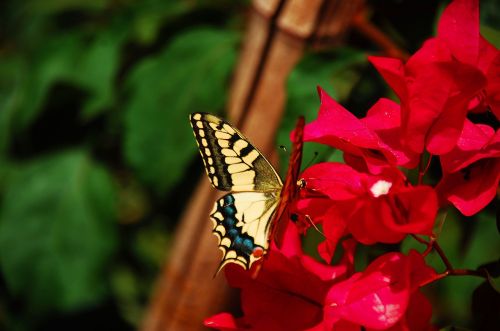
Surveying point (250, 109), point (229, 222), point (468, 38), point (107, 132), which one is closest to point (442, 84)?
point (468, 38)

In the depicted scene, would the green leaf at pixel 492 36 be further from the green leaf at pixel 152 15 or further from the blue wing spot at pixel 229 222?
the green leaf at pixel 152 15

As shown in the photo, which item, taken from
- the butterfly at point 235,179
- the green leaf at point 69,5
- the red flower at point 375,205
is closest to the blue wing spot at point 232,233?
the butterfly at point 235,179

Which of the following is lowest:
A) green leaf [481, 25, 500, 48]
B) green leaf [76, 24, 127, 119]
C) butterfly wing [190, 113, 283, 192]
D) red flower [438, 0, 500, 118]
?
green leaf [76, 24, 127, 119]

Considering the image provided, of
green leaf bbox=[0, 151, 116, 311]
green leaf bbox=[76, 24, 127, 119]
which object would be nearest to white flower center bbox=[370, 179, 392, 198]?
green leaf bbox=[76, 24, 127, 119]

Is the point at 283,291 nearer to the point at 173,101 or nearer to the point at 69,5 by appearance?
the point at 173,101

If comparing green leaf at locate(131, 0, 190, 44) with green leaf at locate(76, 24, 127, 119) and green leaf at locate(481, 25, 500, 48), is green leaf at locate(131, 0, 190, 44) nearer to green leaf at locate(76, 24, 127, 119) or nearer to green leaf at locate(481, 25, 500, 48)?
green leaf at locate(76, 24, 127, 119)

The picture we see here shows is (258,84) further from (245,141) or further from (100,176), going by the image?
(100,176)
